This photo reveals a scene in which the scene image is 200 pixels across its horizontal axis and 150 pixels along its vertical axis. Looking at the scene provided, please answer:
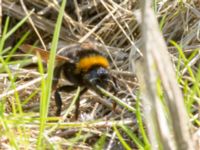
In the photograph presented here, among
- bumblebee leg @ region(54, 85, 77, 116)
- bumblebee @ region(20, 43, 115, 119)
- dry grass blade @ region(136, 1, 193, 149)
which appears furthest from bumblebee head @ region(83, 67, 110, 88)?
dry grass blade @ region(136, 1, 193, 149)

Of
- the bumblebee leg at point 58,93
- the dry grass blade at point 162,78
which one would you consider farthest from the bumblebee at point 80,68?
the dry grass blade at point 162,78

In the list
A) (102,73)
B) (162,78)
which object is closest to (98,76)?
(102,73)

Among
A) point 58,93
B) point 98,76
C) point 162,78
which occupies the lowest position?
point 58,93

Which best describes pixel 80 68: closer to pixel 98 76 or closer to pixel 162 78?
pixel 98 76

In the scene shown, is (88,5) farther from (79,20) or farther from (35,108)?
(35,108)

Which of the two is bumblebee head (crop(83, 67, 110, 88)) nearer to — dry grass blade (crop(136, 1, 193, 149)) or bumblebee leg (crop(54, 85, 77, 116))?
bumblebee leg (crop(54, 85, 77, 116))

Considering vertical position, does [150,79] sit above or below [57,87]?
above

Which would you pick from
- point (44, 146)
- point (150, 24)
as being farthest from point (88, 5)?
point (150, 24)
